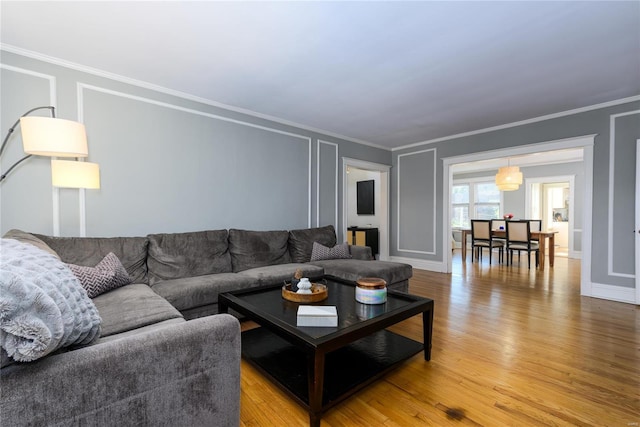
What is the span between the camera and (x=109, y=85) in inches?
113

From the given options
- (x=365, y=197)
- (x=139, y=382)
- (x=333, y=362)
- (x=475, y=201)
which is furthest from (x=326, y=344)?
(x=475, y=201)

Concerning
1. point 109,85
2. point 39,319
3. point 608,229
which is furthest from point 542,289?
point 109,85

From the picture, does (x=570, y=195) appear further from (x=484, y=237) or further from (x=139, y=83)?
(x=139, y=83)

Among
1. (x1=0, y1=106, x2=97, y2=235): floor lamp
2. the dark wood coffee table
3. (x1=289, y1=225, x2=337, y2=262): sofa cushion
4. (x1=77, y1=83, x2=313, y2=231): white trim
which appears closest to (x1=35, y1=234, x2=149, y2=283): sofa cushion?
(x1=0, y1=106, x2=97, y2=235): floor lamp

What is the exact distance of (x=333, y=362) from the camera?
1.86 meters

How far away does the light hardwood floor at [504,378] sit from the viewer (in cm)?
153

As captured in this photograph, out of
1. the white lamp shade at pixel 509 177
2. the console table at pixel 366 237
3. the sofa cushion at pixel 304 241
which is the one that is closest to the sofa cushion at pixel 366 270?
the sofa cushion at pixel 304 241

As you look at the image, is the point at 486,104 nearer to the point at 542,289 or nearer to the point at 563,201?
the point at 542,289

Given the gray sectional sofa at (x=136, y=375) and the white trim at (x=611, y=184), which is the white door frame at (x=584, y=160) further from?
the gray sectional sofa at (x=136, y=375)

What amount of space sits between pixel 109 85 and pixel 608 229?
19.0ft

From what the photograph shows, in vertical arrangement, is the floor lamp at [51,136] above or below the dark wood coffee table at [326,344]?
above

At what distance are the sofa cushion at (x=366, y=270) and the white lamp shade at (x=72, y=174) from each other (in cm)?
236

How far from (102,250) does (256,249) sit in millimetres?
1432

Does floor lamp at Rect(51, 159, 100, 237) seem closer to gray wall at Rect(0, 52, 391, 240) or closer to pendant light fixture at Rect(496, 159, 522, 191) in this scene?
gray wall at Rect(0, 52, 391, 240)
